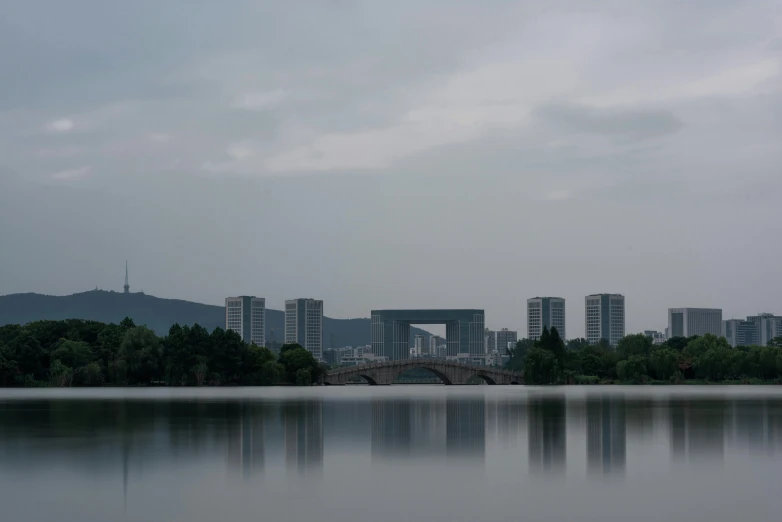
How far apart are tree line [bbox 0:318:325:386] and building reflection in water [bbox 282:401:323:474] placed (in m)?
52.8

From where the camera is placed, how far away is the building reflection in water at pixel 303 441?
68.1ft

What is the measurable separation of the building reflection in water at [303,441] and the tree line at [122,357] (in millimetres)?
52816

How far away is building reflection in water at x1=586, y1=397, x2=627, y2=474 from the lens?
20.7m

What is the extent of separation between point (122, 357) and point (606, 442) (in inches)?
2782

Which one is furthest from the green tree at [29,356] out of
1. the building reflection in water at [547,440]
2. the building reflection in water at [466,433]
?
the building reflection in water at [547,440]

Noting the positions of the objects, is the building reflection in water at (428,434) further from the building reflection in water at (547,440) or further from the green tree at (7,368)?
the green tree at (7,368)

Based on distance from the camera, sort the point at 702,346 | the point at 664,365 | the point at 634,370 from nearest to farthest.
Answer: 1. the point at 664,365
2. the point at 634,370
3. the point at 702,346

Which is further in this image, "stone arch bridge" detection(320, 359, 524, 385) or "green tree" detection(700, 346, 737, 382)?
"stone arch bridge" detection(320, 359, 524, 385)

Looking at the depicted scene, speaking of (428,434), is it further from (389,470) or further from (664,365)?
(664,365)

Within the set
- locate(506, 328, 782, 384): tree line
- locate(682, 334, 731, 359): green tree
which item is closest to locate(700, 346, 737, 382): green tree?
locate(506, 328, 782, 384): tree line

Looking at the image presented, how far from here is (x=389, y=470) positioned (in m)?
19.8

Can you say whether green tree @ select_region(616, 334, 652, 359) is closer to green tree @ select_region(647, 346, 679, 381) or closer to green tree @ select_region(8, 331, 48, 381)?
green tree @ select_region(647, 346, 679, 381)

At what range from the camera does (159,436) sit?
2767 cm

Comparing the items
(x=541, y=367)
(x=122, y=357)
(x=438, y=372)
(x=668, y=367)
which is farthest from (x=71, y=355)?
(x=668, y=367)
